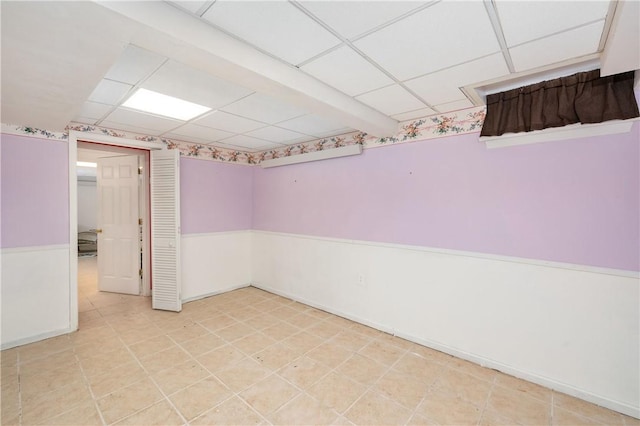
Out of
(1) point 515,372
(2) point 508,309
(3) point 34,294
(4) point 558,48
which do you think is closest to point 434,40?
(4) point 558,48

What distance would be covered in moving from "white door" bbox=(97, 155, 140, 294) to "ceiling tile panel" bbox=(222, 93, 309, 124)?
2.55m

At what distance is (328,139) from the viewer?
151 inches

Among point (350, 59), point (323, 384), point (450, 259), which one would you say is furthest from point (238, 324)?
point (350, 59)

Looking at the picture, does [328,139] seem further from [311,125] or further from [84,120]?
[84,120]

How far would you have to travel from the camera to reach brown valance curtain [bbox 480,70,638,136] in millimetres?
1884

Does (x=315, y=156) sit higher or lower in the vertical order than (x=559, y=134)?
higher

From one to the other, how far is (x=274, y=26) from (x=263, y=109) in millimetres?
1246

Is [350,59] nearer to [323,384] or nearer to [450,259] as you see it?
[450,259]

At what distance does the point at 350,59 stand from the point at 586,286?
2336mm

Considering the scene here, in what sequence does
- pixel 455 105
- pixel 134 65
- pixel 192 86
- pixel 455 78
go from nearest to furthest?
1. pixel 134 65
2. pixel 455 78
3. pixel 192 86
4. pixel 455 105

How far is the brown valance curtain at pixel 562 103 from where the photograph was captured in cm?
188

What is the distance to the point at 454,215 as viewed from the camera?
2701 millimetres

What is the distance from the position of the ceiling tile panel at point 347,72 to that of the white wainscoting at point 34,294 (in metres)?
3.28

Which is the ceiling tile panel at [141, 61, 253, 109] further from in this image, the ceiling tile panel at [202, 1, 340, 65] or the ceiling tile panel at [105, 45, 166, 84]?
the ceiling tile panel at [202, 1, 340, 65]
